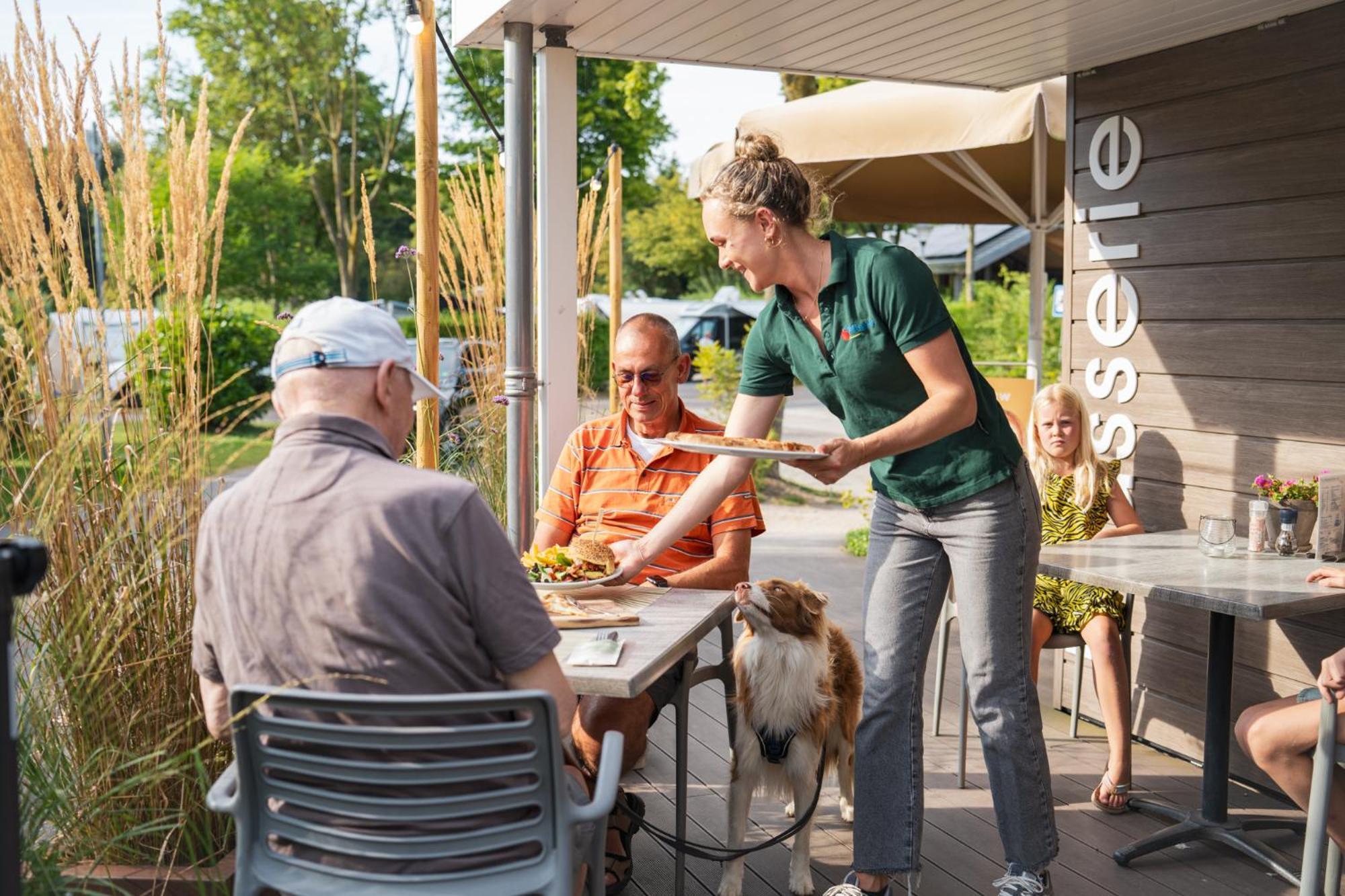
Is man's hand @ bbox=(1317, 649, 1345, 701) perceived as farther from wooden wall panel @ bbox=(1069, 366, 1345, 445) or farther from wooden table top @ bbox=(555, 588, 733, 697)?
wooden wall panel @ bbox=(1069, 366, 1345, 445)

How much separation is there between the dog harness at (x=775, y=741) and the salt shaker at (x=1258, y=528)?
161 centimetres

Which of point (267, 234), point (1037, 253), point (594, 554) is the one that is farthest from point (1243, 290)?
point (267, 234)

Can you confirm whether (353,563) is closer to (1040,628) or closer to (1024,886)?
(1024,886)

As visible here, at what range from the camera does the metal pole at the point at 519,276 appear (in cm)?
376

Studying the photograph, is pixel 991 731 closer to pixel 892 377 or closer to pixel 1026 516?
pixel 1026 516

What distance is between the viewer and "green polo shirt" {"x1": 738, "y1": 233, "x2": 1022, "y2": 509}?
2.56m

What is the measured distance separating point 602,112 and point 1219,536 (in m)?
14.9

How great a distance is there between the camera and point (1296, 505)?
3.52 meters

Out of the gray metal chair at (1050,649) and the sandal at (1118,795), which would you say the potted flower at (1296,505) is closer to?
the gray metal chair at (1050,649)

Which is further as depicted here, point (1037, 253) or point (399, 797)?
point (1037, 253)

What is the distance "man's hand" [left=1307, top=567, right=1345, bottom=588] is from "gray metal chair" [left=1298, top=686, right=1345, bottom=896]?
1.89 feet

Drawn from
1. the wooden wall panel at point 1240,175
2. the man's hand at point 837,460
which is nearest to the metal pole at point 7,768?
the man's hand at point 837,460

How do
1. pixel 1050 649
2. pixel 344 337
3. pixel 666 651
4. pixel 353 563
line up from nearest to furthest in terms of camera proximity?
1. pixel 353 563
2. pixel 344 337
3. pixel 666 651
4. pixel 1050 649

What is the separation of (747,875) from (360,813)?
70.8 inches
